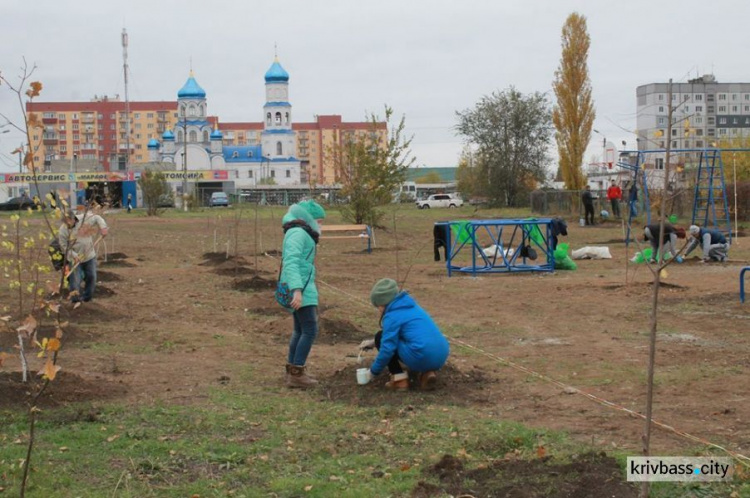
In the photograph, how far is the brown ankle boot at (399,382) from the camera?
7.65m

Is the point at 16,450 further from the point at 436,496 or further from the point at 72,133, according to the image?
the point at 72,133

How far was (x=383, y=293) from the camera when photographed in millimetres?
7672

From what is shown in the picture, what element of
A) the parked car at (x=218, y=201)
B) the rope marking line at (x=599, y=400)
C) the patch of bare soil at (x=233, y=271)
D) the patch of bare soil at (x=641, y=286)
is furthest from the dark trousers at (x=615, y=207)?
the parked car at (x=218, y=201)

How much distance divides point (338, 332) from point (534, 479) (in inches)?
242

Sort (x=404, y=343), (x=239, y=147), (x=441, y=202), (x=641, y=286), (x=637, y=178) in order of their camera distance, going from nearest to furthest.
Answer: (x=404, y=343) < (x=641, y=286) < (x=637, y=178) < (x=441, y=202) < (x=239, y=147)

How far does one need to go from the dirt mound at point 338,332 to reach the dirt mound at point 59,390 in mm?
3374

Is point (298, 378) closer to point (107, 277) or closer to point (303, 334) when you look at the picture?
point (303, 334)

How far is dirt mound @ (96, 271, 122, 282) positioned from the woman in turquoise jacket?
29.8 ft

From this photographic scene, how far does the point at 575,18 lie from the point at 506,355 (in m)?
38.3

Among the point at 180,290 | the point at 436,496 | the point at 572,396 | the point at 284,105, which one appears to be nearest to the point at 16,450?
the point at 436,496

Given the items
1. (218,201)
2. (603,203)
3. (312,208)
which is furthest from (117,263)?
(218,201)

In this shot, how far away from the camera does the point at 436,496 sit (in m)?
Answer: 5.03

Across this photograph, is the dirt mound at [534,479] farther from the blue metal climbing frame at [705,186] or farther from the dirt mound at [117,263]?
the blue metal climbing frame at [705,186]

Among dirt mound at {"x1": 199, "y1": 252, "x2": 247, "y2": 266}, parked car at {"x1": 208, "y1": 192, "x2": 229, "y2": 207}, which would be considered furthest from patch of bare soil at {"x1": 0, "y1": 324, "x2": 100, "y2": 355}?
parked car at {"x1": 208, "y1": 192, "x2": 229, "y2": 207}
